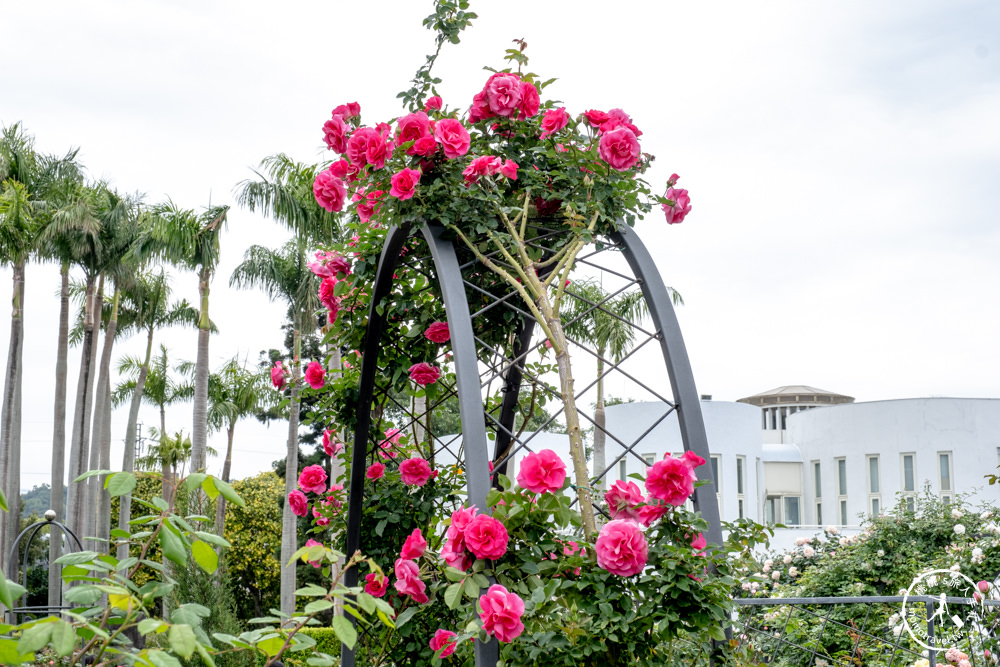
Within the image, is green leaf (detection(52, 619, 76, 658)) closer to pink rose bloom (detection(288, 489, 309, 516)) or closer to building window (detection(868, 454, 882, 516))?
pink rose bloom (detection(288, 489, 309, 516))

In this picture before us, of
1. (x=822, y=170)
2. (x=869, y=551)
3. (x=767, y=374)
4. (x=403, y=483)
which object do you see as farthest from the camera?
(x=767, y=374)

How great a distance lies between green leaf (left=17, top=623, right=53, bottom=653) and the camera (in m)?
1.04

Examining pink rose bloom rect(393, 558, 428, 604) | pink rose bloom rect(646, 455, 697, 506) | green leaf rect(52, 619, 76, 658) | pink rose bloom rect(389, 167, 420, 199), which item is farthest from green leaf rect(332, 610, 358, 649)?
pink rose bloom rect(389, 167, 420, 199)

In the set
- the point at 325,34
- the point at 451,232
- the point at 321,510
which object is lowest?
the point at 321,510

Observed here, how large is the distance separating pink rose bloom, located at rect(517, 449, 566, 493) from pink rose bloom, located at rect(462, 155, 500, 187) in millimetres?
1061

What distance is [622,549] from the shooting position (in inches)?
85.0

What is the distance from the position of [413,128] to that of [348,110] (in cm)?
51

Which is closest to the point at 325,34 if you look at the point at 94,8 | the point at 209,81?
the point at 94,8

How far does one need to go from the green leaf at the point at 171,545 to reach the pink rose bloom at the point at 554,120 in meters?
2.12

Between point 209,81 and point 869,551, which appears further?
point 209,81

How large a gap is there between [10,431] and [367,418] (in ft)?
51.8

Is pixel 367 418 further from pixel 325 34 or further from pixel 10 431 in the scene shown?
pixel 10 431

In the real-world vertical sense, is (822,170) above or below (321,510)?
above

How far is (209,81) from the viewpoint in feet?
28.5
